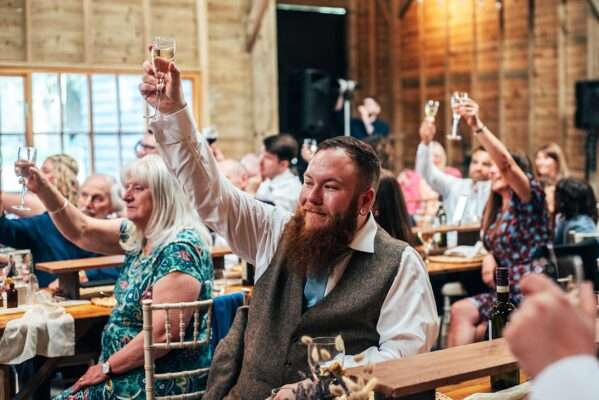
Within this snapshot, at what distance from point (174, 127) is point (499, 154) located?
259 centimetres

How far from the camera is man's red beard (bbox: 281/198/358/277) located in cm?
241

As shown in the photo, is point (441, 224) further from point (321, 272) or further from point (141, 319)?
point (321, 272)

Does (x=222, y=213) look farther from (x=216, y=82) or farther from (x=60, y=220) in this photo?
(x=216, y=82)

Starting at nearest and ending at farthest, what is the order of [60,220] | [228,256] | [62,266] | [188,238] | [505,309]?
[505,309] → [188,238] → [60,220] → [62,266] → [228,256]

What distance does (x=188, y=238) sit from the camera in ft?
10.9

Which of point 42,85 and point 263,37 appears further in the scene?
point 263,37

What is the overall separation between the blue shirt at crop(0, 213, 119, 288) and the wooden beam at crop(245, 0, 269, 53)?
4.90 m

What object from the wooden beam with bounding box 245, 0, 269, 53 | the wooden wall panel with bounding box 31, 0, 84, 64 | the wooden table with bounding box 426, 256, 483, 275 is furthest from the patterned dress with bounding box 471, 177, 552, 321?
the wooden wall panel with bounding box 31, 0, 84, 64

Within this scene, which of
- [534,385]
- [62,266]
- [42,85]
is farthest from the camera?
[42,85]

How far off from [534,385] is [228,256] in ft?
14.5

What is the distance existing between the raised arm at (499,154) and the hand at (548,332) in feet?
11.0

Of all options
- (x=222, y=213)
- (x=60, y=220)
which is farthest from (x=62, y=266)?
(x=222, y=213)

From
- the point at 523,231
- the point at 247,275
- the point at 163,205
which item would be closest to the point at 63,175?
the point at 247,275

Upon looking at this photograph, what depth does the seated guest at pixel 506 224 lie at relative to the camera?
4.62 meters
